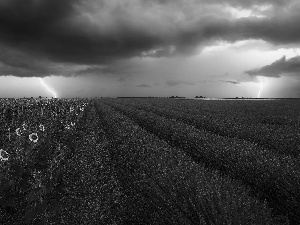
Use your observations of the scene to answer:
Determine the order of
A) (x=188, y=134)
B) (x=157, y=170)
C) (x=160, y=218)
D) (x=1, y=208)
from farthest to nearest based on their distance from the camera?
1. (x=188, y=134)
2. (x=157, y=170)
3. (x=1, y=208)
4. (x=160, y=218)

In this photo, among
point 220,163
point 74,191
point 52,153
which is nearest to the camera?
point 74,191

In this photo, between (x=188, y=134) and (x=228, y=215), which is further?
(x=188, y=134)

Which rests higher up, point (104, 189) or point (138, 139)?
point (138, 139)

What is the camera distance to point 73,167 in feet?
28.3

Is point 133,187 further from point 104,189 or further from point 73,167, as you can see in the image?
point 73,167

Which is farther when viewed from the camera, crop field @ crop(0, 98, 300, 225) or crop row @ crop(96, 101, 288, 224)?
crop field @ crop(0, 98, 300, 225)

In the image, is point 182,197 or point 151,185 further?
point 151,185

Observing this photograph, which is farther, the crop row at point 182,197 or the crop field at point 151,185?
the crop field at point 151,185

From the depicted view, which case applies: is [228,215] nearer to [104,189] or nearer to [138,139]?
[104,189]

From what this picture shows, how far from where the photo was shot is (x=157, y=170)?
20.6 feet

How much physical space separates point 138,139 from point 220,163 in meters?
2.90

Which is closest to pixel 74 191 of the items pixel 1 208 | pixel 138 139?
pixel 1 208

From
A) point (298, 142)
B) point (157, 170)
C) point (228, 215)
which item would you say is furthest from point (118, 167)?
point (298, 142)

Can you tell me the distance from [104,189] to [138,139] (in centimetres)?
322
